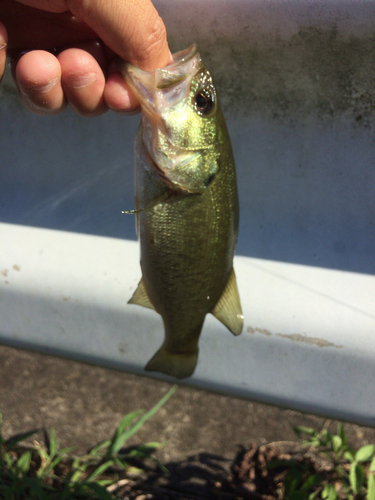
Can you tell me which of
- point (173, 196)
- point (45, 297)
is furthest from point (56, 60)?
point (45, 297)

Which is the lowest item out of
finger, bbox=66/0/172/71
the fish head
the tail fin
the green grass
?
the green grass

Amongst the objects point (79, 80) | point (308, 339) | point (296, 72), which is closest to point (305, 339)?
point (308, 339)

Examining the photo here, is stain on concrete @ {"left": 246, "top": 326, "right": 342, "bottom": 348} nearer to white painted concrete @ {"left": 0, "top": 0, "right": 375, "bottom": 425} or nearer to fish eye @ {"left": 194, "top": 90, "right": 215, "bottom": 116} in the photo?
white painted concrete @ {"left": 0, "top": 0, "right": 375, "bottom": 425}

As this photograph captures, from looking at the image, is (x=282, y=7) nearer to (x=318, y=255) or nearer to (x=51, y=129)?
(x=318, y=255)

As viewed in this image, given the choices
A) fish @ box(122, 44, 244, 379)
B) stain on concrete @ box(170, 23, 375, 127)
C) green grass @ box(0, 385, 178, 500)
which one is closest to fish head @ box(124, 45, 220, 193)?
fish @ box(122, 44, 244, 379)

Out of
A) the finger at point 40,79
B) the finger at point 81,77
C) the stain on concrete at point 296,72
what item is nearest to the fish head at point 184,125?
the finger at point 81,77
